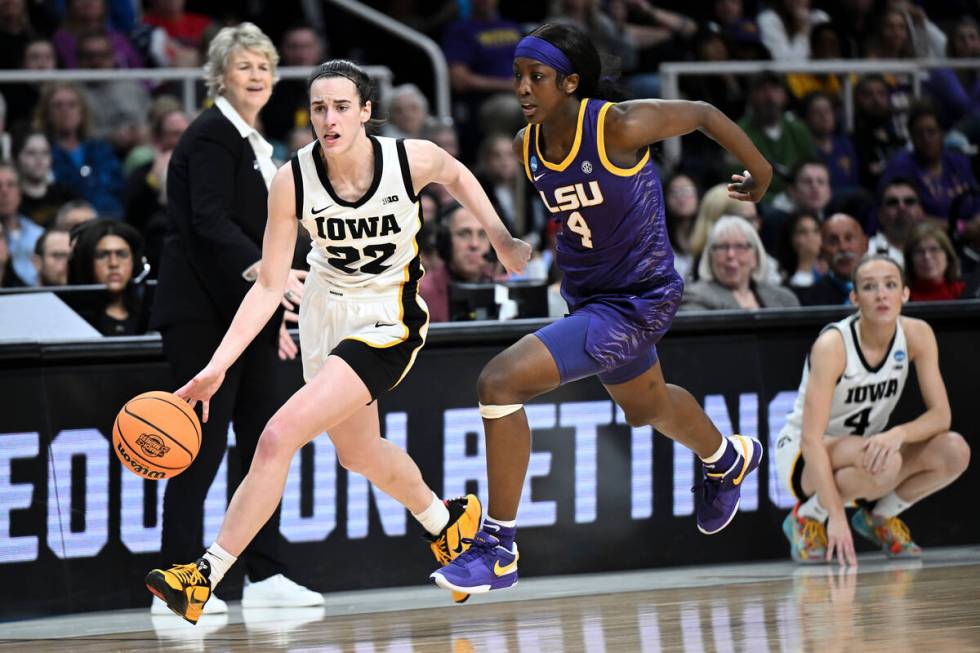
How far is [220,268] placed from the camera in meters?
6.39

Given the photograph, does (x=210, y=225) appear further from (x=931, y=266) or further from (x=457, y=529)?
(x=931, y=266)

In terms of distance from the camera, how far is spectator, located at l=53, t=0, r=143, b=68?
10.7 meters

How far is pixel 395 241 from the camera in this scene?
571 centimetres

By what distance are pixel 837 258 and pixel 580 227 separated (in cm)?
371

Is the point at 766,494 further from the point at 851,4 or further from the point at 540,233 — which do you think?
the point at 851,4

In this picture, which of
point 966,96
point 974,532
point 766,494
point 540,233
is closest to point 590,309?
point 766,494

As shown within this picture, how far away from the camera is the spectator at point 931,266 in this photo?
862cm

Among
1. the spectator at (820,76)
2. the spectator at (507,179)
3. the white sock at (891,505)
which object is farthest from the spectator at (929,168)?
the white sock at (891,505)

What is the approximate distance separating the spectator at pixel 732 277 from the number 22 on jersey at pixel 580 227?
2389mm

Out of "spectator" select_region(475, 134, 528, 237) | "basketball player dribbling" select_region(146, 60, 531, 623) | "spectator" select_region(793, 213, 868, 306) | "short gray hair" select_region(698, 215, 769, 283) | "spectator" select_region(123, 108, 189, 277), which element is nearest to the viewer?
"basketball player dribbling" select_region(146, 60, 531, 623)

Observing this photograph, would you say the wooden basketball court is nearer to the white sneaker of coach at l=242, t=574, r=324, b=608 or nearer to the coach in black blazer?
the white sneaker of coach at l=242, t=574, r=324, b=608

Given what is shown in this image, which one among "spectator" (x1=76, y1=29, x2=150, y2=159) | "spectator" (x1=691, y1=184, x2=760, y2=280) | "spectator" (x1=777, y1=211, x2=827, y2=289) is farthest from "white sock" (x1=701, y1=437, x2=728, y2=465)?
"spectator" (x1=76, y1=29, x2=150, y2=159)

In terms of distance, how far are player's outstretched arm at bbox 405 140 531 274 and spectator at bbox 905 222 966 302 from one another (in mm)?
3599

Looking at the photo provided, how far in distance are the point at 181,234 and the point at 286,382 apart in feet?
2.93
